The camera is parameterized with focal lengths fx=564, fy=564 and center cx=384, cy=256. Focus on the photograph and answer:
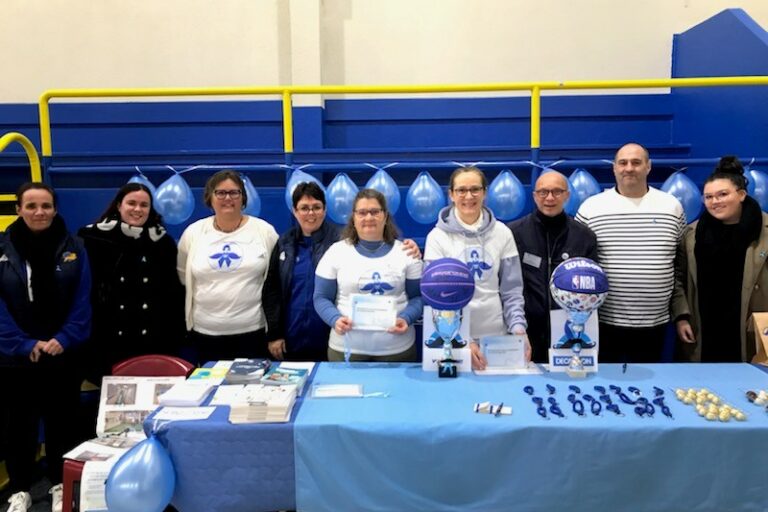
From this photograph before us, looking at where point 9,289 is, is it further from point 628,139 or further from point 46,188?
point 628,139

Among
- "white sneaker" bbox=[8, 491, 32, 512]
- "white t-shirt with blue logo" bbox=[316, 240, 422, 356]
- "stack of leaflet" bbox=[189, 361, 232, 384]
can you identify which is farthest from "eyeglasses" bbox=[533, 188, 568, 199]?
"white sneaker" bbox=[8, 491, 32, 512]

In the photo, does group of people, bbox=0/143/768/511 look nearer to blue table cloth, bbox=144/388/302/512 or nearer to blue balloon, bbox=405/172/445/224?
blue table cloth, bbox=144/388/302/512

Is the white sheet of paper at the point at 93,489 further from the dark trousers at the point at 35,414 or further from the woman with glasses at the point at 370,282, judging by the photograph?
the woman with glasses at the point at 370,282

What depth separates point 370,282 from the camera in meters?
2.10

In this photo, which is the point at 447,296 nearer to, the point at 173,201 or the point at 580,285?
the point at 580,285

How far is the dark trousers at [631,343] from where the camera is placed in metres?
2.37

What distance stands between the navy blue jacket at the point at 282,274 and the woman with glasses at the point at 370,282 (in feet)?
0.73

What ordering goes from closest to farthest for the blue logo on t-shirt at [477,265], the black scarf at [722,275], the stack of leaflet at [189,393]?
1. the stack of leaflet at [189,393]
2. the blue logo on t-shirt at [477,265]
3. the black scarf at [722,275]

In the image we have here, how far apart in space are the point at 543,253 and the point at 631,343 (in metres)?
0.55

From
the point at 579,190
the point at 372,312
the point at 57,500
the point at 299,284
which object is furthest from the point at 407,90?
the point at 57,500

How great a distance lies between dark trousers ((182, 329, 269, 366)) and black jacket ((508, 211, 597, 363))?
3.79 feet

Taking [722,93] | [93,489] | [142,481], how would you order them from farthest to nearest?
[722,93]
[93,489]
[142,481]

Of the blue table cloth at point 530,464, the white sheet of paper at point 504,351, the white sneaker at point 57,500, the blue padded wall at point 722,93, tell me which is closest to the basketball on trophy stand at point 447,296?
the white sheet of paper at point 504,351

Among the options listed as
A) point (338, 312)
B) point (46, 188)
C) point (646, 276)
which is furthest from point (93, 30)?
point (646, 276)
